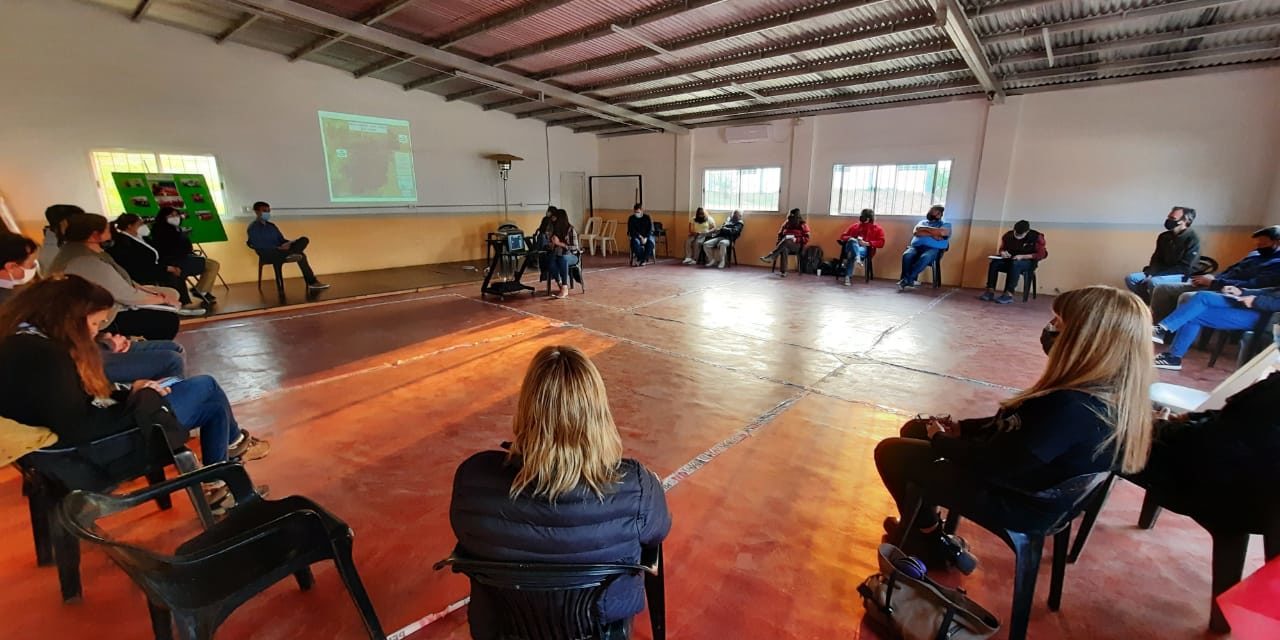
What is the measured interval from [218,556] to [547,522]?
2.63 feet

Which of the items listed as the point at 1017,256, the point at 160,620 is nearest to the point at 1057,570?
the point at 160,620

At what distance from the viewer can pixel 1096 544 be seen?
6.56 ft

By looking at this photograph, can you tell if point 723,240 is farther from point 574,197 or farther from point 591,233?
point 574,197

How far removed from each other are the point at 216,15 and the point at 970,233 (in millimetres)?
10729

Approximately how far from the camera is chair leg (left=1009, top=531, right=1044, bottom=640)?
1435 millimetres

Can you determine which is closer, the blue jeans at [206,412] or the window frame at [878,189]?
the blue jeans at [206,412]

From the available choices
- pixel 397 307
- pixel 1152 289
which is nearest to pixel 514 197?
pixel 397 307

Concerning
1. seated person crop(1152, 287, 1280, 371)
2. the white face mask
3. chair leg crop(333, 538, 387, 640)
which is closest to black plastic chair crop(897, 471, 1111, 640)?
chair leg crop(333, 538, 387, 640)

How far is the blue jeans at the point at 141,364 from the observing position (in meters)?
2.45

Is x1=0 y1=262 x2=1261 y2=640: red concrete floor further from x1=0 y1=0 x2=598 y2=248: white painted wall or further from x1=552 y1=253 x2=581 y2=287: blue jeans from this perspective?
x1=0 y1=0 x2=598 y2=248: white painted wall

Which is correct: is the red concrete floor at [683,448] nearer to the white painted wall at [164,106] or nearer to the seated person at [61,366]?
the seated person at [61,366]

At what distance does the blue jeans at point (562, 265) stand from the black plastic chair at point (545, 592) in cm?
577

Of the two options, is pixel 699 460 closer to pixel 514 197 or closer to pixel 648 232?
pixel 648 232

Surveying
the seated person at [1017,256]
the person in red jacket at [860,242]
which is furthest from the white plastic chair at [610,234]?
the seated person at [1017,256]
